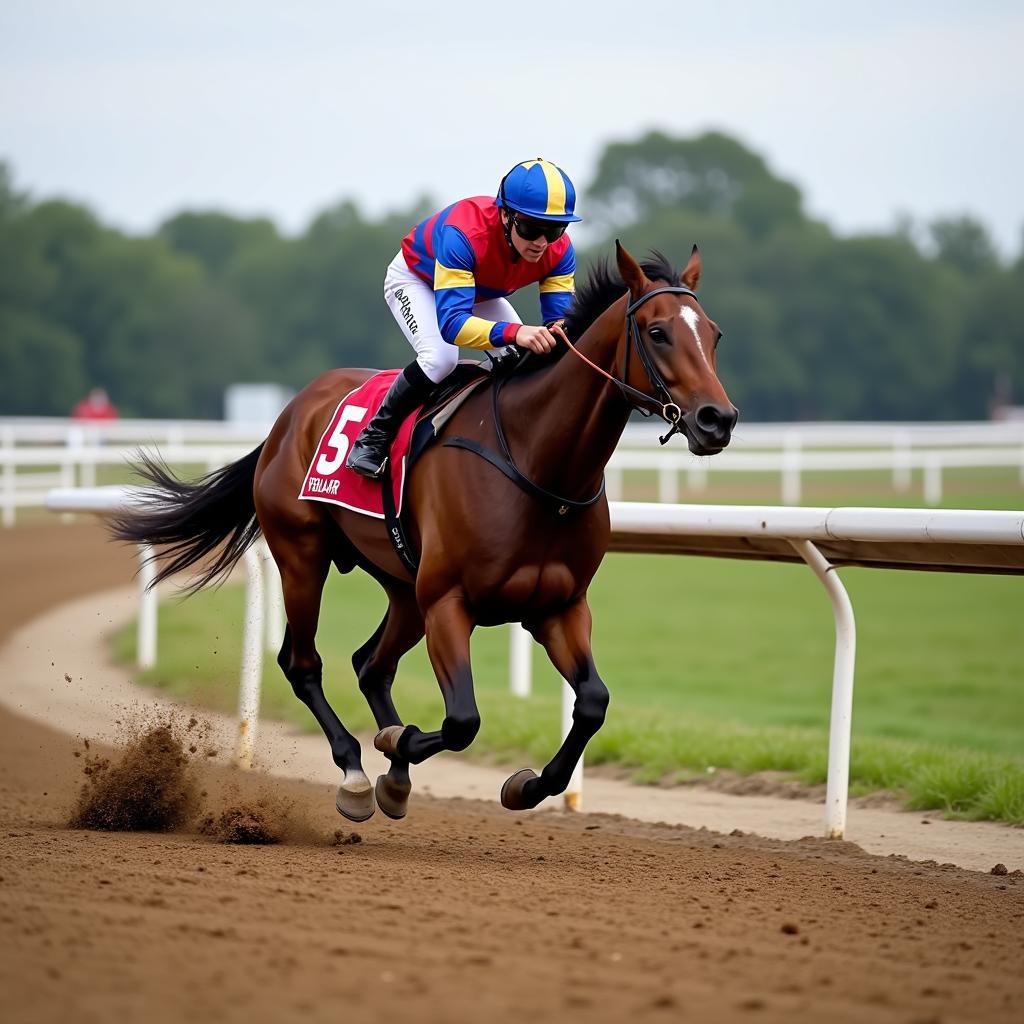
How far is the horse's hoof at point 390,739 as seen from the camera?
501 cm

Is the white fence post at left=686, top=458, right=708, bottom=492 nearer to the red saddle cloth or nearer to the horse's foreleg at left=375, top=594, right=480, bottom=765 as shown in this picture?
the red saddle cloth

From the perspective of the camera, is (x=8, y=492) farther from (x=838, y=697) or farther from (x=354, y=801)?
(x=838, y=697)

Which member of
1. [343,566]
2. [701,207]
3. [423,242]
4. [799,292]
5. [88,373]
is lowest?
[343,566]

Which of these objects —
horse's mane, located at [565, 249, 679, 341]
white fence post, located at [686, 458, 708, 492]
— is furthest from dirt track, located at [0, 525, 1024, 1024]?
white fence post, located at [686, 458, 708, 492]

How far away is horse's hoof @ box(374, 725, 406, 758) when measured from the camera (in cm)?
501

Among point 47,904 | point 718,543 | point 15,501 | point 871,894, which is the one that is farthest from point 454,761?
point 15,501

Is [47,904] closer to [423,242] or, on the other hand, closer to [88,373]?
[423,242]

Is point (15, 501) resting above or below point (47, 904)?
above

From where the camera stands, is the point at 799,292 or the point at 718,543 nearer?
the point at 718,543

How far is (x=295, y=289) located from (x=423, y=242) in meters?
68.7

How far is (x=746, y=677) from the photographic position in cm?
1077

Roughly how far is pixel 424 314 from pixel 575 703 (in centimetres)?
157

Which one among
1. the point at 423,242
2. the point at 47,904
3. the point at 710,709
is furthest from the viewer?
the point at 710,709

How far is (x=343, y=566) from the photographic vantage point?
5.93m
